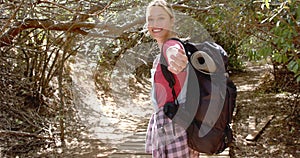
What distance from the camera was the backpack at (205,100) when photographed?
154cm

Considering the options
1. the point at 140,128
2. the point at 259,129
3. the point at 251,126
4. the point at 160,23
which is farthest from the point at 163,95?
the point at 251,126

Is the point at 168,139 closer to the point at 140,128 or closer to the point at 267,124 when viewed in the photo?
the point at 140,128

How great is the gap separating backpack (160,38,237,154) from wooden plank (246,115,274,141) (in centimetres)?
347

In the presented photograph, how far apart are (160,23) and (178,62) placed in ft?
0.93

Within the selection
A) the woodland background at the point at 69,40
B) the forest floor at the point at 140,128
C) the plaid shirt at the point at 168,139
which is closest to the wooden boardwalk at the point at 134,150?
the forest floor at the point at 140,128

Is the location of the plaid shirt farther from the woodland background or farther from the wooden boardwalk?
the wooden boardwalk

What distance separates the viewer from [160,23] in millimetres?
1652

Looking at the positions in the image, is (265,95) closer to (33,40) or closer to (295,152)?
(295,152)

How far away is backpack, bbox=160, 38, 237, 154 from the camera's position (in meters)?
1.54

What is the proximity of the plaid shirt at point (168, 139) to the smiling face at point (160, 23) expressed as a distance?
1.17 ft

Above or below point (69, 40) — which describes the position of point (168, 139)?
below

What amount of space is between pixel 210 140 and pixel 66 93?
4.96 meters

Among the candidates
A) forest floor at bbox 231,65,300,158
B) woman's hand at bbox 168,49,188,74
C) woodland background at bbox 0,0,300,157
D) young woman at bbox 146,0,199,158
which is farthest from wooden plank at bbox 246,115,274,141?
woman's hand at bbox 168,49,188,74

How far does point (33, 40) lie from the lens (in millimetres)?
5223
